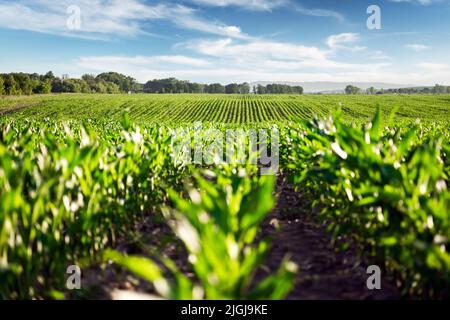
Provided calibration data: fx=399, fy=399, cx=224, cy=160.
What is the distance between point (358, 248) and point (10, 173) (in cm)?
271

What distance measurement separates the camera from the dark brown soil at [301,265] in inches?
107

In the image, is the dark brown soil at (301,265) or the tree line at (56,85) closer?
the dark brown soil at (301,265)

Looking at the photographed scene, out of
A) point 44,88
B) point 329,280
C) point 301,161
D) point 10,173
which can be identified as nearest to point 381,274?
point 329,280

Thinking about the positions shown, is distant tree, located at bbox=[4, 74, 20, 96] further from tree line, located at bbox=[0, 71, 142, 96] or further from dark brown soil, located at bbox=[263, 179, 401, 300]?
dark brown soil, located at bbox=[263, 179, 401, 300]

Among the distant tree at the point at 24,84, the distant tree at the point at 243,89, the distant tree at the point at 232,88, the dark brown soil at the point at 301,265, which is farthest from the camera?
the distant tree at the point at 243,89

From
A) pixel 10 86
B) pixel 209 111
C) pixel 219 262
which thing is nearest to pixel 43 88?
pixel 10 86

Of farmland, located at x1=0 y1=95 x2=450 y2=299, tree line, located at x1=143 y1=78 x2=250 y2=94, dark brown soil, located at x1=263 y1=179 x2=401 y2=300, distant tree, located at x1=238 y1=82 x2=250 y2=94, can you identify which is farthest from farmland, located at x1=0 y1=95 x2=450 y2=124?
distant tree, located at x1=238 y1=82 x2=250 y2=94

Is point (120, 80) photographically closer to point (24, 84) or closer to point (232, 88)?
point (232, 88)

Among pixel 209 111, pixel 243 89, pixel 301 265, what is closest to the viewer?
pixel 301 265

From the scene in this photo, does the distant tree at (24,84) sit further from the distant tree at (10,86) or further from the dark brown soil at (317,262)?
the dark brown soil at (317,262)

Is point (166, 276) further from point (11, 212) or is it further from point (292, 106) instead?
point (292, 106)

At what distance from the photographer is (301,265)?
3.28 metres

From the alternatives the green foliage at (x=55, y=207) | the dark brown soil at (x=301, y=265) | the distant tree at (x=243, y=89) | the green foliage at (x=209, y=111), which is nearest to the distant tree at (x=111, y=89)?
the distant tree at (x=243, y=89)

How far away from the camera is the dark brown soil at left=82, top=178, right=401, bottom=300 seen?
2717mm
